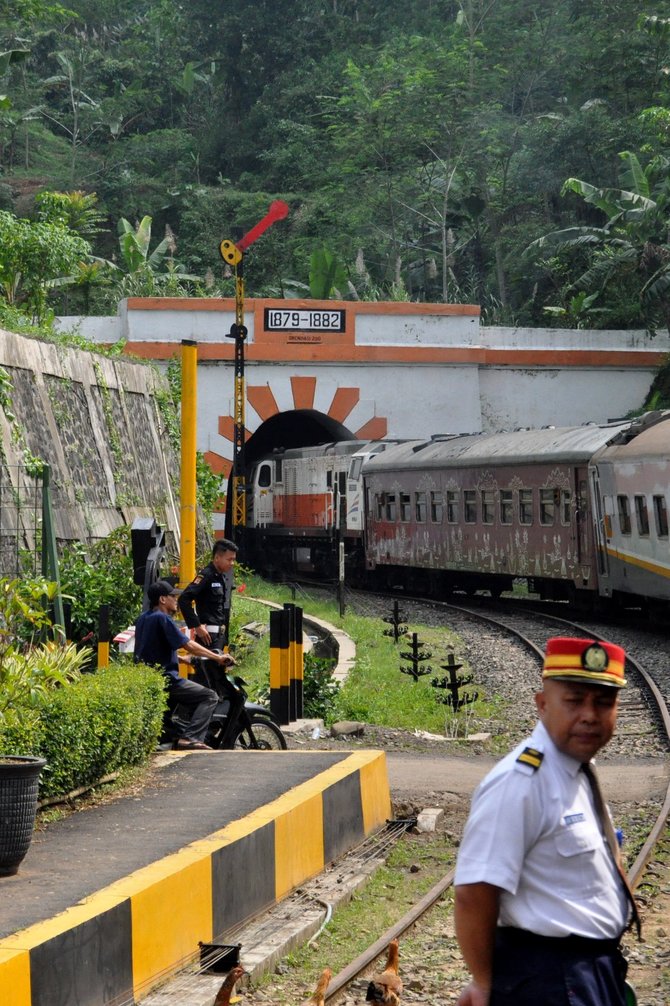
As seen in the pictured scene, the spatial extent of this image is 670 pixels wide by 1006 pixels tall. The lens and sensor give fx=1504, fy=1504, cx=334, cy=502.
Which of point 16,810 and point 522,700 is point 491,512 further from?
point 16,810

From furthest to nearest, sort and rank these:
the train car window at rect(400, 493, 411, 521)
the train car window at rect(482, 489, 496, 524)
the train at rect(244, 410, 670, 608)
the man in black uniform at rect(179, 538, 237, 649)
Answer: the train car window at rect(400, 493, 411, 521) < the train car window at rect(482, 489, 496, 524) < the train at rect(244, 410, 670, 608) < the man in black uniform at rect(179, 538, 237, 649)

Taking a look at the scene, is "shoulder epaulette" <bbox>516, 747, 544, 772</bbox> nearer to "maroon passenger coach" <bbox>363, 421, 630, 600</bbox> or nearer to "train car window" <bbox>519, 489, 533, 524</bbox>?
"maroon passenger coach" <bbox>363, 421, 630, 600</bbox>

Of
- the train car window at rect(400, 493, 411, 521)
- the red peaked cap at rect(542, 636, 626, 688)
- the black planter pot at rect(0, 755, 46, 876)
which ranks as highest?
the train car window at rect(400, 493, 411, 521)

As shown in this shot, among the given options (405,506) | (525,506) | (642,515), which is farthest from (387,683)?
(405,506)

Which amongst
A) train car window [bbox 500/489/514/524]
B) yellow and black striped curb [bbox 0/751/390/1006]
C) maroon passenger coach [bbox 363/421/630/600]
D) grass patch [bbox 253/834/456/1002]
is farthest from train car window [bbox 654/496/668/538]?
yellow and black striped curb [bbox 0/751/390/1006]

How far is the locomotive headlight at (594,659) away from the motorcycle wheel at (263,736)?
7.68 metres

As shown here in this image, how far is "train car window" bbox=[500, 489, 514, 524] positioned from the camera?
25531 millimetres

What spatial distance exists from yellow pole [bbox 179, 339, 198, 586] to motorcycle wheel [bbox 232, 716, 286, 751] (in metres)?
1.83

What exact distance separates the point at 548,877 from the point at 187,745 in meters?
7.28

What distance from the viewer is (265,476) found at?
40312mm

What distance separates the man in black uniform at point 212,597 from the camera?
10.9 metres

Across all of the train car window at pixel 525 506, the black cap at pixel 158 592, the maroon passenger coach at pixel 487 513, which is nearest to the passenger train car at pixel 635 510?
the maroon passenger coach at pixel 487 513

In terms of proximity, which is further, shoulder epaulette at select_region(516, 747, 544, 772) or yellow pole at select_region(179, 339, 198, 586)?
yellow pole at select_region(179, 339, 198, 586)

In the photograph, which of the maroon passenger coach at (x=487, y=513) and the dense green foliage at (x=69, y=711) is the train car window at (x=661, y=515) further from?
the dense green foliage at (x=69, y=711)
